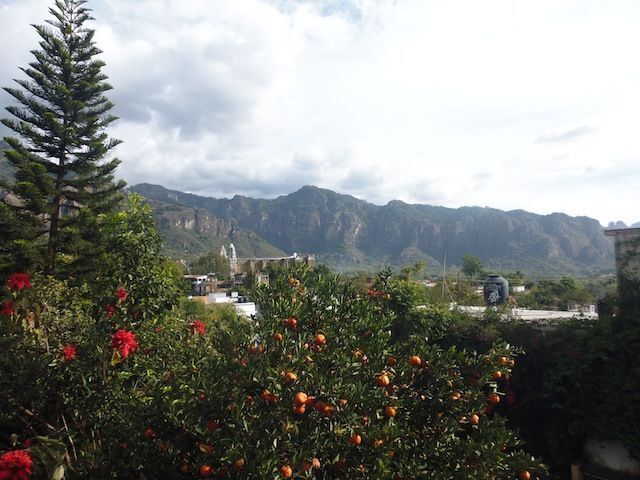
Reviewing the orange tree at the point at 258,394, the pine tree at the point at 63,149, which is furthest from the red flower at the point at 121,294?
the pine tree at the point at 63,149

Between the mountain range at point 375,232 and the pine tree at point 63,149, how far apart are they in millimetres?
69453

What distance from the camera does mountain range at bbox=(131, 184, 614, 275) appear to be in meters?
97.2

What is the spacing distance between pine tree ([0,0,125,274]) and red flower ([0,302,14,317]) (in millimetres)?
8957

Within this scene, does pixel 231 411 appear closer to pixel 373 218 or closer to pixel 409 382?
pixel 409 382

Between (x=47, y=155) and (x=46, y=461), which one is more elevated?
(x=47, y=155)

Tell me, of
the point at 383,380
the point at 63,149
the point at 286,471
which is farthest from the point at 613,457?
the point at 63,149

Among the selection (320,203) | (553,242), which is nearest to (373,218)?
(320,203)

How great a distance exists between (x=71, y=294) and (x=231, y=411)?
2798 mm

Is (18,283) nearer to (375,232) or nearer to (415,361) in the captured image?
(415,361)

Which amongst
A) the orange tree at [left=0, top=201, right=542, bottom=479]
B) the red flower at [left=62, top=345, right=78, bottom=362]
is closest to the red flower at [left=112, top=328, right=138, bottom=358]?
the orange tree at [left=0, top=201, right=542, bottom=479]

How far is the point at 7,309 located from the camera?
9.89 feet

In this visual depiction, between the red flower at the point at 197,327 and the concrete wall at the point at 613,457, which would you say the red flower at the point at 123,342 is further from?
the concrete wall at the point at 613,457

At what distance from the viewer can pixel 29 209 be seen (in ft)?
36.9

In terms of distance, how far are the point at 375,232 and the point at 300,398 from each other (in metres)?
134
